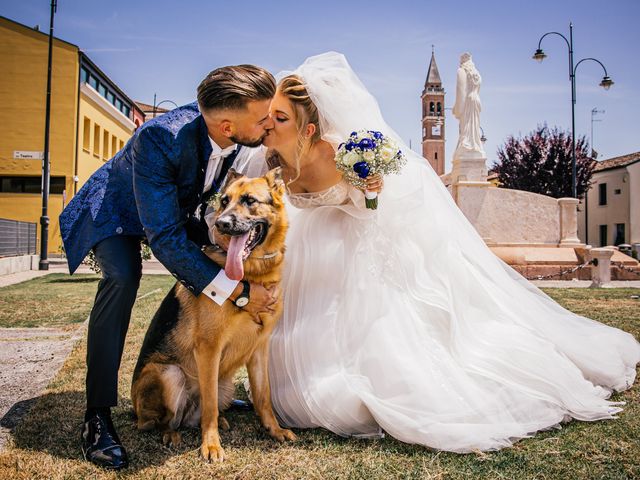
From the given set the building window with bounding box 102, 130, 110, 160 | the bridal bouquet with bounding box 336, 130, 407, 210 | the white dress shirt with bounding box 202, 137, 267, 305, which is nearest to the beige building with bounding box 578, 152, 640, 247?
the building window with bounding box 102, 130, 110, 160

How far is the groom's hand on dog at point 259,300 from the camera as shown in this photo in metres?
3.20

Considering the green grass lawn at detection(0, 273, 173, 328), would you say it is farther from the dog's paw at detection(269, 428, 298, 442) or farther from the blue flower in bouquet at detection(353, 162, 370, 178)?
the blue flower in bouquet at detection(353, 162, 370, 178)

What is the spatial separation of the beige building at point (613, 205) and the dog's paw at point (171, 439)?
149 feet

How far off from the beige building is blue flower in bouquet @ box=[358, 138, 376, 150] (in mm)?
44114

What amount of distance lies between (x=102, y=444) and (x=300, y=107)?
2842 millimetres

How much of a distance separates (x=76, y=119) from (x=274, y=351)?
87.6ft

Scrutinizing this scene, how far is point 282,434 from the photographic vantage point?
10.8 feet

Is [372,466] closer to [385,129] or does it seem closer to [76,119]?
[385,129]

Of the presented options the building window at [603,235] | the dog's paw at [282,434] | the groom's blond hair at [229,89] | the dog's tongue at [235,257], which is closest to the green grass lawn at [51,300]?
the dog's paw at [282,434]

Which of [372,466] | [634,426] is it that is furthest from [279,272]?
[634,426]

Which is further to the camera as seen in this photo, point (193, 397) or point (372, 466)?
point (193, 397)

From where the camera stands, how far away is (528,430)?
3188 millimetres

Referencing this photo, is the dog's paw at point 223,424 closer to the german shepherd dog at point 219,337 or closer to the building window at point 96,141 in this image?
the german shepherd dog at point 219,337

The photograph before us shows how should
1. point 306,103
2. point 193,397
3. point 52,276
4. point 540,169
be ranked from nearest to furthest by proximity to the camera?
point 193,397 → point 306,103 → point 52,276 → point 540,169
